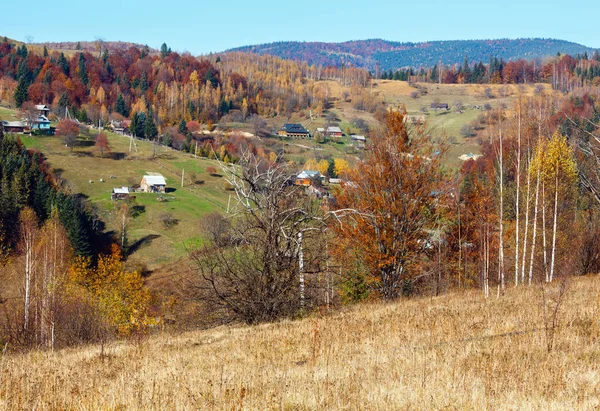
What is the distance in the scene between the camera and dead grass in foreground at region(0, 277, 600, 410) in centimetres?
596

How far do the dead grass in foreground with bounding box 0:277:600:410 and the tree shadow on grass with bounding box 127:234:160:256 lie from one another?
52.8m

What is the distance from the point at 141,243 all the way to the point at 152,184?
1931cm

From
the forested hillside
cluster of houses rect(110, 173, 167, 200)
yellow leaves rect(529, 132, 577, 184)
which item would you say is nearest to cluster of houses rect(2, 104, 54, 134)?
the forested hillside

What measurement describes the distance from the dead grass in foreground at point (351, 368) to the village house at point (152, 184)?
7153 cm

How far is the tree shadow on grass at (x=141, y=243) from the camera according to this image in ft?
205

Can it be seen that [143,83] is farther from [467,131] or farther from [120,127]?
[467,131]

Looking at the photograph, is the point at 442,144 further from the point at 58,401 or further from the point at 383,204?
the point at 58,401

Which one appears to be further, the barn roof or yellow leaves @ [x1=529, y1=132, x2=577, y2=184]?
the barn roof

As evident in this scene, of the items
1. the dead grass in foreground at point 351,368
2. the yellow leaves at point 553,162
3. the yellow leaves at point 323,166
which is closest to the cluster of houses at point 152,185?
the yellow leaves at point 323,166

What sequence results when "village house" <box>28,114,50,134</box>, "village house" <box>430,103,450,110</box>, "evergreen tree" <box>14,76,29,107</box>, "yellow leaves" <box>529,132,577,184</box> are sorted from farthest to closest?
"village house" <box>430,103,450,110</box>
"evergreen tree" <box>14,76,29,107</box>
"village house" <box>28,114,50,134</box>
"yellow leaves" <box>529,132,577,184</box>

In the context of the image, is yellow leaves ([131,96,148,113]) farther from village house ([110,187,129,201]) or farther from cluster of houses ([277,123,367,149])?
village house ([110,187,129,201])

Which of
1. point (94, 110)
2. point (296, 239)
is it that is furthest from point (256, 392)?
point (94, 110)

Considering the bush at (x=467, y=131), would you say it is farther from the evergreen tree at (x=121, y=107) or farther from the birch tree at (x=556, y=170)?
the birch tree at (x=556, y=170)

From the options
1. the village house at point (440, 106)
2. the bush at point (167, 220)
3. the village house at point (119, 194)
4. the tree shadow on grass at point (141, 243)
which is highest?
the village house at point (440, 106)
